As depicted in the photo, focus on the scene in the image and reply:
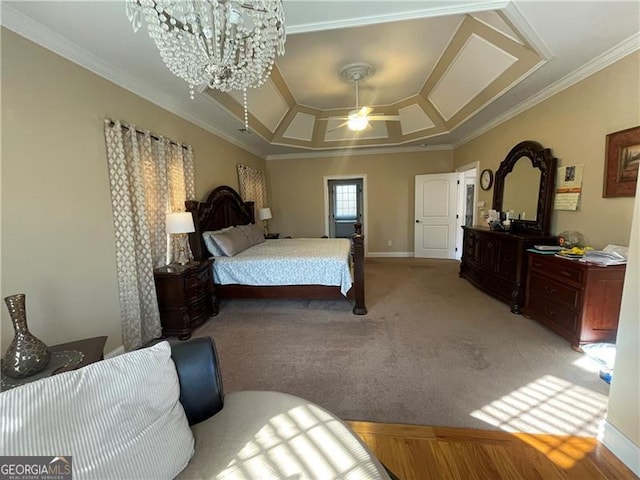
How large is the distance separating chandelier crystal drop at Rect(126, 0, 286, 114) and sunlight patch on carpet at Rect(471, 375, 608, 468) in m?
2.66

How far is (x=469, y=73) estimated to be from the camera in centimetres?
347

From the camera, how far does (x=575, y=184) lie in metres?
2.96

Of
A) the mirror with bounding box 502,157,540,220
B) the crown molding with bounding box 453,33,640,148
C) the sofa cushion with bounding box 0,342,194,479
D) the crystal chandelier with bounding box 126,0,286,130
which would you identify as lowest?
the sofa cushion with bounding box 0,342,194,479

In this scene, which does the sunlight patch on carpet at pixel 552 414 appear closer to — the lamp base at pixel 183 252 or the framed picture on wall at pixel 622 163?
the framed picture on wall at pixel 622 163

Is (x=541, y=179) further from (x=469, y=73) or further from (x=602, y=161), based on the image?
(x=469, y=73)

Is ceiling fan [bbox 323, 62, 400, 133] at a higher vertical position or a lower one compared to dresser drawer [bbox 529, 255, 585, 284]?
higher

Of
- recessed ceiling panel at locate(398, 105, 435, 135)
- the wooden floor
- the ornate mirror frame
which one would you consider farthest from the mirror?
the wooden floor

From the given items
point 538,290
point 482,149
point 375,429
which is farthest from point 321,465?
point 482,149

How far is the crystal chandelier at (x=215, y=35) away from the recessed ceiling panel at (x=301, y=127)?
11.5 ft

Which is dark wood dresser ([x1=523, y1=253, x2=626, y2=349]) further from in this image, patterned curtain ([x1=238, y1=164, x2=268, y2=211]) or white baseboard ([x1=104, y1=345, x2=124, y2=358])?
patterned curtain ([x1=238, y1=164, x2=268, y2=211])

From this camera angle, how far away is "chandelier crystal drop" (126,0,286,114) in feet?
4.70

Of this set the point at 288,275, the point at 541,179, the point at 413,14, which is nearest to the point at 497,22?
the point at 413,14

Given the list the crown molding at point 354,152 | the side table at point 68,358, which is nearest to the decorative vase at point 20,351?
the side table at point 68,358

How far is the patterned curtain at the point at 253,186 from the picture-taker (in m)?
5.25
